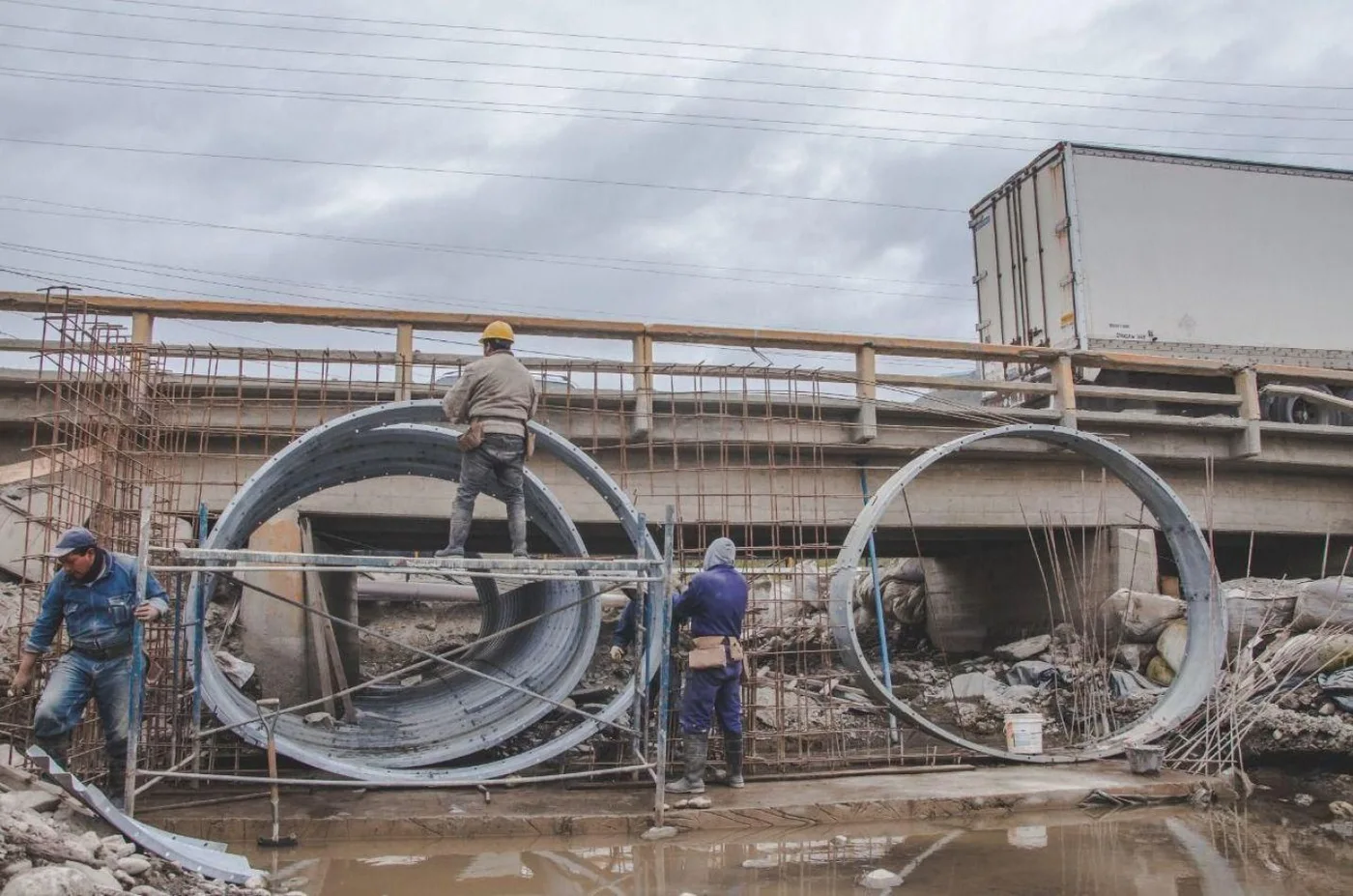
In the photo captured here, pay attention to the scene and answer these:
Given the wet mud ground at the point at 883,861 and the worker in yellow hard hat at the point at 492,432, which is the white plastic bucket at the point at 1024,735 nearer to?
the wet mud ground at the point at 883,861

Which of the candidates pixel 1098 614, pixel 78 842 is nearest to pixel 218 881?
pixel 78 842

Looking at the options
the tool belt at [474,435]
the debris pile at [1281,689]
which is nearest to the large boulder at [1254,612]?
the debris pile at [1281,689]

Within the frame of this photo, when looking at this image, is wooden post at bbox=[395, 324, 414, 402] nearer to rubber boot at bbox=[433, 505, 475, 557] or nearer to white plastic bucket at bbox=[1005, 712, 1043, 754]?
rubber boot at bbox=[433, 505, 475, 557]

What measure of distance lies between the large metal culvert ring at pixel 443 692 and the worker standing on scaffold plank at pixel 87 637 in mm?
731

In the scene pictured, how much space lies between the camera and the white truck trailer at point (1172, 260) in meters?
13.4

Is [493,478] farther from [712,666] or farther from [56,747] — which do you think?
[56,747]

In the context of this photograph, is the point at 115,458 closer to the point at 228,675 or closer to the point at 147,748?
the point at 147,748

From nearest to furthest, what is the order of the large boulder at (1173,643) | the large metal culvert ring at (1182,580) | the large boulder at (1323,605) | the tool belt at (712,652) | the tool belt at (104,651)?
the tool belt at (104,651) < the tool belt at (712,652) < the large metal culvert ring at (1182,580) < the large boulder at (1323,605) < the large boulder at (1173,643)

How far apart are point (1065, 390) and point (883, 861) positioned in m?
6.12

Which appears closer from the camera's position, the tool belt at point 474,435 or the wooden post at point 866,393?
the tool belt at point 474,435

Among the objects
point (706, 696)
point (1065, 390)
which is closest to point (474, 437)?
point (706, 696)

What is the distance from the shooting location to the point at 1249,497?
1202 centimetres

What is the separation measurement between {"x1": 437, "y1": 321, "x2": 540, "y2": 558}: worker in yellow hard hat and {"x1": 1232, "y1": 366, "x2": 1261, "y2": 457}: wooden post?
8034 millimetres

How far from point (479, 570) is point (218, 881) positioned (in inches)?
87.3
